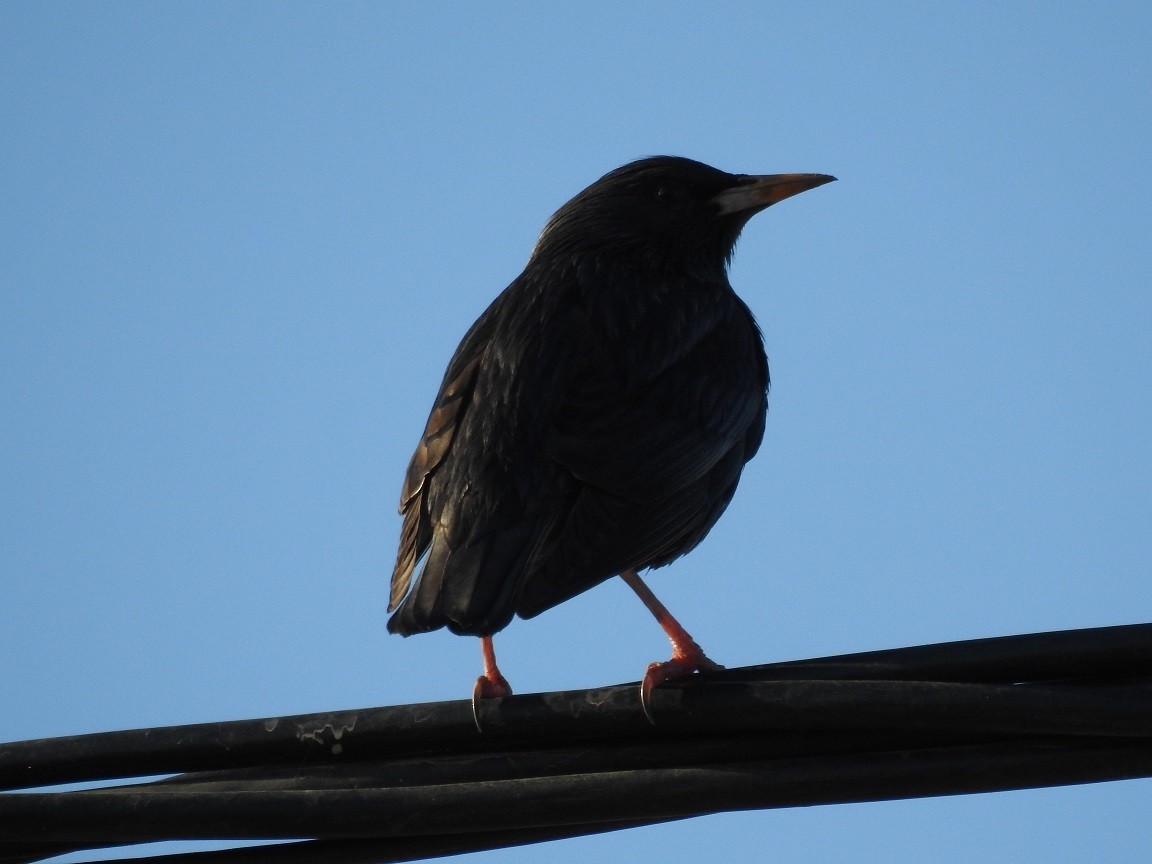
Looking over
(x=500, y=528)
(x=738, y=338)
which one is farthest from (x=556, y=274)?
(x=500, y=528)

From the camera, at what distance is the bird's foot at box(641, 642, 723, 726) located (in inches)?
111

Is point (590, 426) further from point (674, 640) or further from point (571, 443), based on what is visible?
point (674, 640)

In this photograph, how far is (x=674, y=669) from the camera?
13.1 ft

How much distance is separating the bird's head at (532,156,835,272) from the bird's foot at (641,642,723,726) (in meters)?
1.84

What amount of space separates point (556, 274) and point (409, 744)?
112 inches

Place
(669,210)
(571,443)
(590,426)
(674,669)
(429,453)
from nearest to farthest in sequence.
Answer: (674,669) < (571,443) < (590,426) < (429,453) < (669,210)

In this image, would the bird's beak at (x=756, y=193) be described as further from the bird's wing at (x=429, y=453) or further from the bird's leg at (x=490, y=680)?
the bird's leg at (x=490, y=680)

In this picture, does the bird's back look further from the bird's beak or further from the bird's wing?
the bird's beak

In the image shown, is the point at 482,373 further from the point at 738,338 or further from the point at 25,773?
the point at 25,773

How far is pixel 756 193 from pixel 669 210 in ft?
1.25

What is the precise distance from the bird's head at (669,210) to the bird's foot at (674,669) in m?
1.84

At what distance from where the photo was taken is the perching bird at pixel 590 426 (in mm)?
3932

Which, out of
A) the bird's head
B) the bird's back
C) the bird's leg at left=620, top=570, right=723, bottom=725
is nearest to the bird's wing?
the bird's back

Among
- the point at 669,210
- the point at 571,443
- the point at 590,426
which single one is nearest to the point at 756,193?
the point at 669,210
